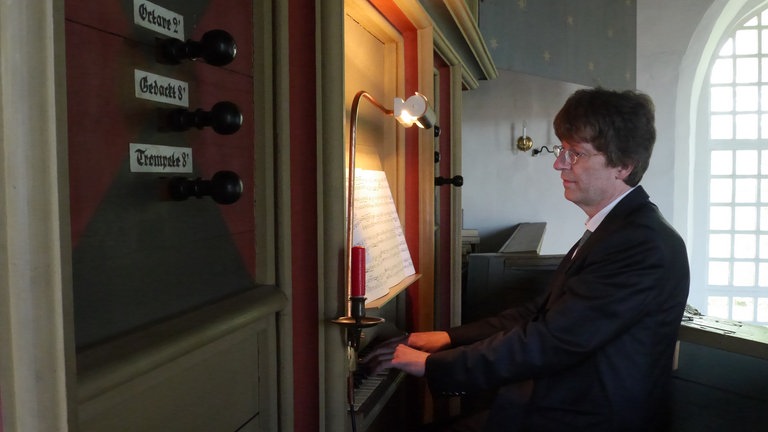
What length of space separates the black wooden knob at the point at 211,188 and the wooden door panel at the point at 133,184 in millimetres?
14

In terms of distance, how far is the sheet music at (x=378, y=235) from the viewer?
1.58 m

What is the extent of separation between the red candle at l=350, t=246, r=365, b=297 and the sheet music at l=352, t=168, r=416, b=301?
263mm

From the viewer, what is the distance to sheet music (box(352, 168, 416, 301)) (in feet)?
5.17

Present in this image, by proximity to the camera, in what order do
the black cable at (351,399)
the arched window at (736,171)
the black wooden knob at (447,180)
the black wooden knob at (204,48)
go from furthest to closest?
the arched window at (736,171)
the black wooden knob at (447,180)
the black cable at (351,399)
the black wooden knob at (204,48)

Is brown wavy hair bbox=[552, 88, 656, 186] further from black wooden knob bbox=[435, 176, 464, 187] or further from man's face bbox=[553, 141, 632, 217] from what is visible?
black wooden knob bbox=[435, 176, 464, 187]

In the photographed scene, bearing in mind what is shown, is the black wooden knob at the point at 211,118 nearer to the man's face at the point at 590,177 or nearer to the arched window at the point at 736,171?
the man's face at the point at 590,177

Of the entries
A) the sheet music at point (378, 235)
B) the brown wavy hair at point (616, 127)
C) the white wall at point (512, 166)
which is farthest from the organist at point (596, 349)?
the white wall at point (512, 166)

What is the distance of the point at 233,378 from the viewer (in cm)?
86

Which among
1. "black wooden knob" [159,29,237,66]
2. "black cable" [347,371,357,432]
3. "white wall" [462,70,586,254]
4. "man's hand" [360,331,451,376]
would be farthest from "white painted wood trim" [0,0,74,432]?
"white wall" [462,70,586,254]

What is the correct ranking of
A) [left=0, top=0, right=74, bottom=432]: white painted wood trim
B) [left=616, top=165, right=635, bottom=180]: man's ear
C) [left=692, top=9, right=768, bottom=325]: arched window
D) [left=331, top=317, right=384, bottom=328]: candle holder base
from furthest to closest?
[left=692, top=9, right=768, bottom=325]: arched window, [left=616, top=165, right=635, bottom=180]: man's ear, [left=331, top=317, right=384, bottom=328]: candle holder base, [left=0, top=0, right=74, bottom=432]: white painted wood trim

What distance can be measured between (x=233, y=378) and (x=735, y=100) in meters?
7.24

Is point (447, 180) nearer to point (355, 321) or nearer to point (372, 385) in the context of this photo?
point (372, 385)

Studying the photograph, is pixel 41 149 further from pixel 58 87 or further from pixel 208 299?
pixel 208 299

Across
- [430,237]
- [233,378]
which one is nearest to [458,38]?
[430,237]
